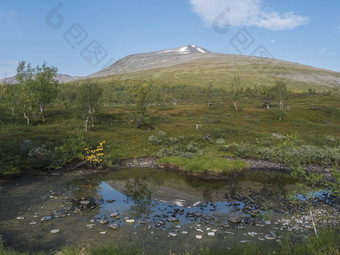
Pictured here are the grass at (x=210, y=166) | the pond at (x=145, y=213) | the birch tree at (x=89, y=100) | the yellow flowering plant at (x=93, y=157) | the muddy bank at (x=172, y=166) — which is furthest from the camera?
the birch tree at (x=89, y=100)

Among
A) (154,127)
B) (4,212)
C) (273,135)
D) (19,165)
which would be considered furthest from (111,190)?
(273,135)

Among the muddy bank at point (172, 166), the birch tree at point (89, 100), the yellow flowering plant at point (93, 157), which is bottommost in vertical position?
the muddy bank at point (172, 166)

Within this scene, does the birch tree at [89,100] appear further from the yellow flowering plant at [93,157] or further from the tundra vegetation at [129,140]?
the yellow flowering plant at [93,157]

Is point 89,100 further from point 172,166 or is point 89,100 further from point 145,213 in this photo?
point 145,213

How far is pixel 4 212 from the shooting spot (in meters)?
14.4

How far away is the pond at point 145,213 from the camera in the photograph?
1166 centimetres

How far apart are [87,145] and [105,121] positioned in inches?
1152

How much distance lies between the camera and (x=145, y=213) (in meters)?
15.1

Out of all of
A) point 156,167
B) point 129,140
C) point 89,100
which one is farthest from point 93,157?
point 89,100

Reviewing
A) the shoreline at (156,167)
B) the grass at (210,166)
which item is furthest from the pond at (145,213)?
the grass at (210,166)

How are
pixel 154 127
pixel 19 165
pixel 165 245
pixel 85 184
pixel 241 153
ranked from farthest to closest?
1. pixel 154 127
2. pixel 241 153
3. pixel 19 165
4. pixel 85 184
5. pixel 165 245

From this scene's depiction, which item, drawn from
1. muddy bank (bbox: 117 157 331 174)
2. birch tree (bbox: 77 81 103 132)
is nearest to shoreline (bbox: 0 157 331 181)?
muddy bank (bbox: 117 157 331 174)

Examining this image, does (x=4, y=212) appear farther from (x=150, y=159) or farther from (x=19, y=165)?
(x=150, y=159)

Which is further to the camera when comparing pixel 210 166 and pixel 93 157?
pixel 93 157
